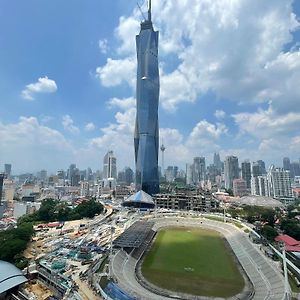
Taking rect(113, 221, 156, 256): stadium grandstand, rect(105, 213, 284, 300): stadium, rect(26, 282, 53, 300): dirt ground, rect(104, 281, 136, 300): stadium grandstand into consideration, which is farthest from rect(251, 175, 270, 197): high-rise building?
rect(104, 281, 136, 300): stadium grandstand

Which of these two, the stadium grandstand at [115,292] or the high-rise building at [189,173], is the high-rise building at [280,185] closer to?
the high-rise building at [189,173]

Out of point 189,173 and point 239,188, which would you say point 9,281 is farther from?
point 189,173

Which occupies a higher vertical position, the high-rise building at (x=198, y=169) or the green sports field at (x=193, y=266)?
the high-rise building at (x=198, y=169)

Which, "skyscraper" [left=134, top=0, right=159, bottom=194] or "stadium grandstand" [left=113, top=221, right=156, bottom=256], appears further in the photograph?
"skyscraper" [left=134, top=0, right=159, bottom=194]

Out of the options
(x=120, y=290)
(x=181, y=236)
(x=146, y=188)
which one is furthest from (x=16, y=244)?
(x=146, y=188)

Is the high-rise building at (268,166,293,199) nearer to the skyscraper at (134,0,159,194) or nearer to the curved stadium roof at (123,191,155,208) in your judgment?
the skyscraper at (134,0,159,194)

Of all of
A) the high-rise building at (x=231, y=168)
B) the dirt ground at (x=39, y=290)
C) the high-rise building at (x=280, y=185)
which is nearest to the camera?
the dirt ground at (x=39, y=290)

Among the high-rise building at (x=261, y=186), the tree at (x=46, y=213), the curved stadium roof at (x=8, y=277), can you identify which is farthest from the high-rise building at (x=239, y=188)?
the curved stadium roof at (x=8, y=277)
